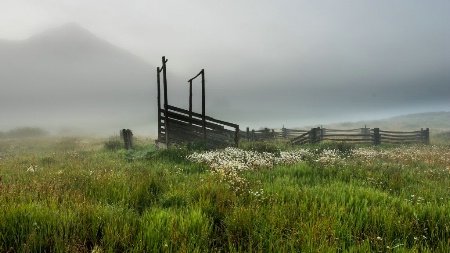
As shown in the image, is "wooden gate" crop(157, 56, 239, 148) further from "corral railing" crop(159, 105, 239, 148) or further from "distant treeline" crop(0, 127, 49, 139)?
"distant treeline" crop(0, 127, 49, 139)

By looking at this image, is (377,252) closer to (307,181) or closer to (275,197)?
(275,197)

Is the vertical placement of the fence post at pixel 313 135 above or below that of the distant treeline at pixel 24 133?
below

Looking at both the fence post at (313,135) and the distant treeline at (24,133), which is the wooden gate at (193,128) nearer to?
the fence post at (313,135)

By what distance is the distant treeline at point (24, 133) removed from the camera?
4928 centimetres

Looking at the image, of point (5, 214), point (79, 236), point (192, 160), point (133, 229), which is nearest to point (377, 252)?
point (133, 229)

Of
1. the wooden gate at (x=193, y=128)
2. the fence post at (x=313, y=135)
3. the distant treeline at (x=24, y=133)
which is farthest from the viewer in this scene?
the distant treeline at (x=24, y=133)

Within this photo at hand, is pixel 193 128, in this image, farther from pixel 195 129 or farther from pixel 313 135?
pixel 313 135

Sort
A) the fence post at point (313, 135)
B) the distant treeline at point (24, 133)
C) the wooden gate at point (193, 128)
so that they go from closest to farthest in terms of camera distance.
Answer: the wooden gate at point (193, 128)
the fence post at point (313, 135)
the distant treeline at point (24, 133)

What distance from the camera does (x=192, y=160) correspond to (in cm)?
1064

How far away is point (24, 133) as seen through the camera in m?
51.2

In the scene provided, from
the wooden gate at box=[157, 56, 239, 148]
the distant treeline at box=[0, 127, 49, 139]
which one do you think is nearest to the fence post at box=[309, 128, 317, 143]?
the wooden gate at box=[157, 56, 239, 148]

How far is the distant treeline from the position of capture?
4928 cm

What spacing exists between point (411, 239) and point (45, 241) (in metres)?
4.63

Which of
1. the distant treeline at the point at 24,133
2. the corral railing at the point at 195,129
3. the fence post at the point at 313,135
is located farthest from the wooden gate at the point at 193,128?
the distant treeline at the point at 24,133
